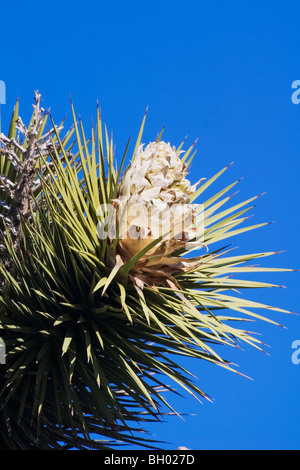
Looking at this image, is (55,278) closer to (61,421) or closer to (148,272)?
(148,272)

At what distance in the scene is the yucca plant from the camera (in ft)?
11.4

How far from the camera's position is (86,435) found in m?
3.63

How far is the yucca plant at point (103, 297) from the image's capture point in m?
3.47

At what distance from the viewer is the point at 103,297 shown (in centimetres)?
366

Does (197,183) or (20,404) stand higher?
(197,183)

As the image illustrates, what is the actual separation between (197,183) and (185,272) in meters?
0.43

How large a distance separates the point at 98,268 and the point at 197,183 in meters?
0.64

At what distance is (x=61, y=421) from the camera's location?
12.1 ft
